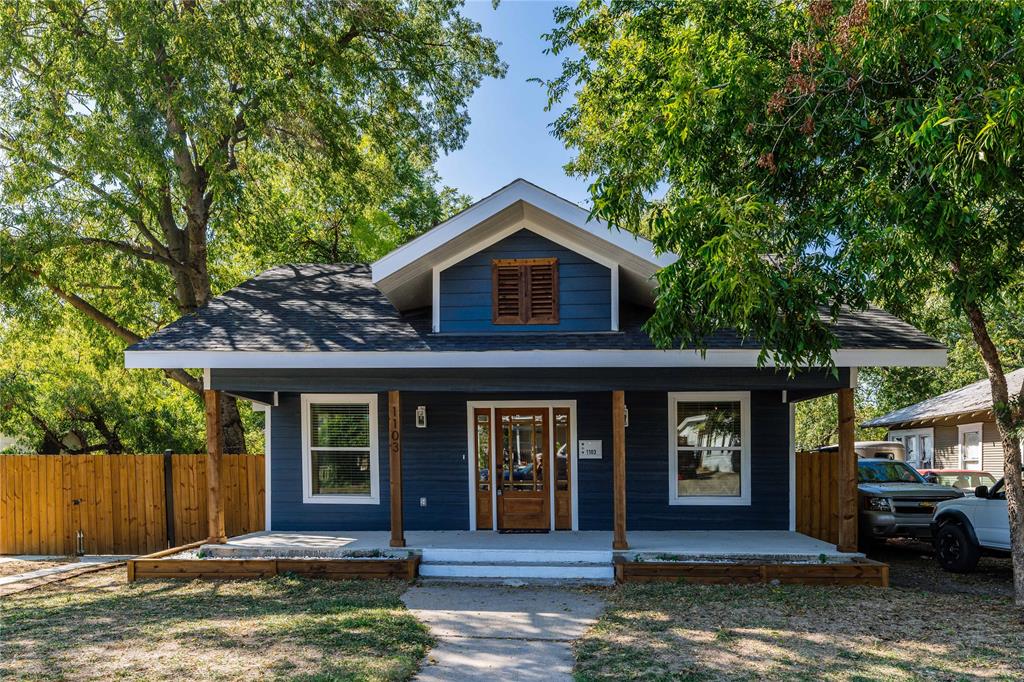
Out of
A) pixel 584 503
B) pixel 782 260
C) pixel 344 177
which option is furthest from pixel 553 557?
pixel 344 177

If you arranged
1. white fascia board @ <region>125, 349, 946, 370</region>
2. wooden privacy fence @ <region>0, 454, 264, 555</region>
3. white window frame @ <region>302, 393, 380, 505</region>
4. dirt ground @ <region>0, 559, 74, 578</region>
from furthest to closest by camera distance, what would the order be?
wooden privacy fence @ <region>0, 454, 264, 555</region>, white window frame @ <region>302, 393, 380, 505</region>, dirt ground @ <region>0, 559, 74, 578</region>, white fascia board @ <region>125, 349, 946, 370</region>

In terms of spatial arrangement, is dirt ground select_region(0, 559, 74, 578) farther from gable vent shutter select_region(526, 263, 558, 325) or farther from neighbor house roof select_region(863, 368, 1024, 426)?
neighbor house roof select_region(863, 368, 1024, 426)

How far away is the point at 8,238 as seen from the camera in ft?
42.5

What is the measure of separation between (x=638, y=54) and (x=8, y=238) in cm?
1172

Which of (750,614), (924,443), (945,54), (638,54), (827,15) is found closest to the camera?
(945,54)

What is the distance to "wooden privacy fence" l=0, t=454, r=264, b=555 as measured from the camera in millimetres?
11938

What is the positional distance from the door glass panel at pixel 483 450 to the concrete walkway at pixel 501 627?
261cm

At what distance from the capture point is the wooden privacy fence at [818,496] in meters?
11.2

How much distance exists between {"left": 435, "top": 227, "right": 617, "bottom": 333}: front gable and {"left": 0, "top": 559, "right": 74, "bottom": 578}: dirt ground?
7030mm

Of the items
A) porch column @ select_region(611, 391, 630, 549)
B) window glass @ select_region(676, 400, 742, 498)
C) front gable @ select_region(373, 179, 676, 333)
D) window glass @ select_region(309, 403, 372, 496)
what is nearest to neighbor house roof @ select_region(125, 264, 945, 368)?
front gable @ select_region(373, 179, 676, 333)

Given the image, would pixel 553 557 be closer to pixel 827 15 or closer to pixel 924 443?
pixel 827 15

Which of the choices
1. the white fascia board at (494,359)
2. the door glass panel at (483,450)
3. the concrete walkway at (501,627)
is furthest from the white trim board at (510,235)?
the concrete walkway at (501,627)

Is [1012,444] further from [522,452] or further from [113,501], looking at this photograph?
[113,501]

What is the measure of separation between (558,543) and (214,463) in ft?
16.2
